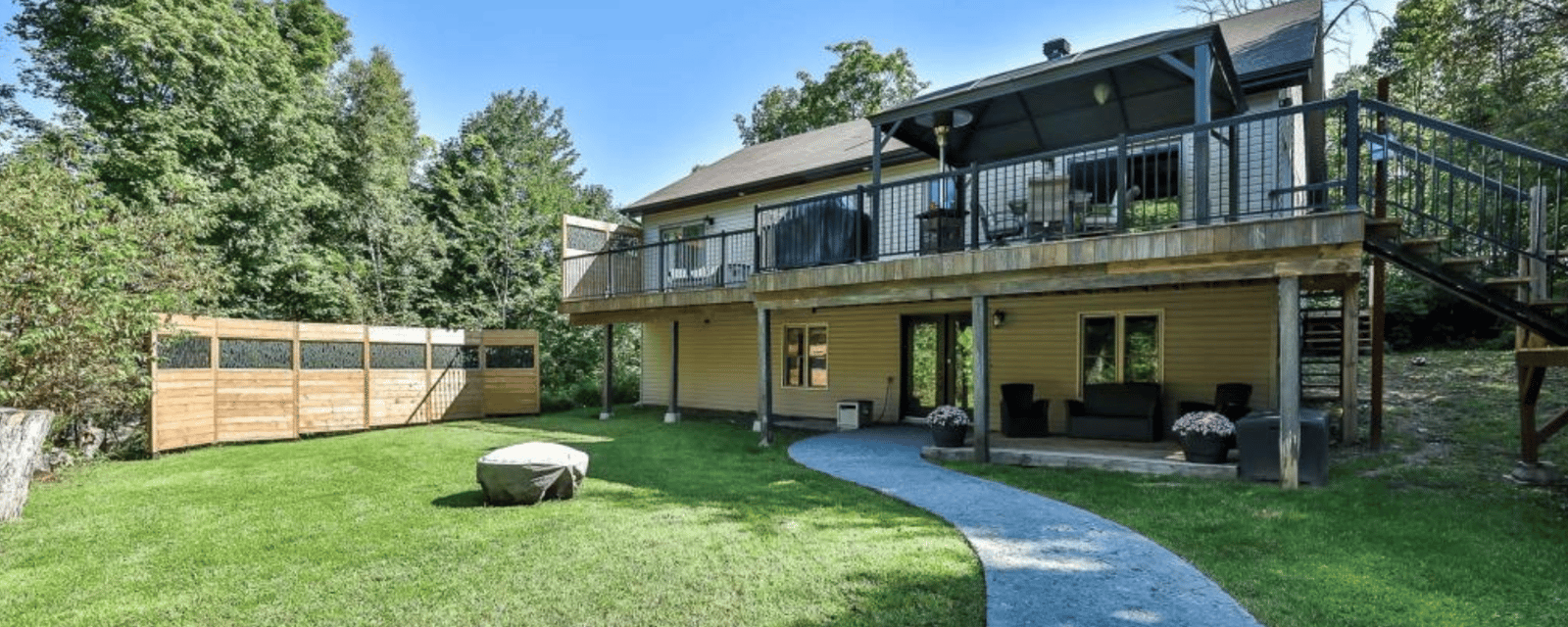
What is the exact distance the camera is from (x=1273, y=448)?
19.6 ft

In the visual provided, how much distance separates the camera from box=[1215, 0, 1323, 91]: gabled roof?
26.3 ft

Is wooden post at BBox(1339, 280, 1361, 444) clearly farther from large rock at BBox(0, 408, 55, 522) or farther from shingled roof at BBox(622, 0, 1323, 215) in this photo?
large rock at BBox(0, 408, 55, 522)

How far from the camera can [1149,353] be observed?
9.34 metres

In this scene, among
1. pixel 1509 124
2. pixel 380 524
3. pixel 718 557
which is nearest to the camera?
pixel 718 557

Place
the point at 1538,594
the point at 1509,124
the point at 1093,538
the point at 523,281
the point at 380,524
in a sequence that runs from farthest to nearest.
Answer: the point at 523,281
the point at 1509,124
the point at 380,524
the point at 1093,538
the point at 1538,594

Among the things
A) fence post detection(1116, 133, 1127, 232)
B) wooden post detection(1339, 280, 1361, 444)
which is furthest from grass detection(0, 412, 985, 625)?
wooden post detection(1339, 280, 1361, 444)

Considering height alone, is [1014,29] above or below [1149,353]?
above

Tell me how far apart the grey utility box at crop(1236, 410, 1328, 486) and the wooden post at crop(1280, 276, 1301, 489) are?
0.25ft

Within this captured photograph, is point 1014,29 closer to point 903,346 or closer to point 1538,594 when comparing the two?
point 903,346

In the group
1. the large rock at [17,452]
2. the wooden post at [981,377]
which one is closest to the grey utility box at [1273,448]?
the wooden post at [981,377]

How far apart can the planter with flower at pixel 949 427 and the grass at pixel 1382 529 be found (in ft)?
1.89

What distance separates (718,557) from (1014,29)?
44.1ft

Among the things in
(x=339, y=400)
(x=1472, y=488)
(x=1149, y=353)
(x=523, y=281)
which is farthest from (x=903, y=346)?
(x=523, y=281)

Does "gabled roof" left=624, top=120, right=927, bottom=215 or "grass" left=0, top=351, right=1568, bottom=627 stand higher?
"gabled roof" left=624, top=120, right=927, bottom=215
